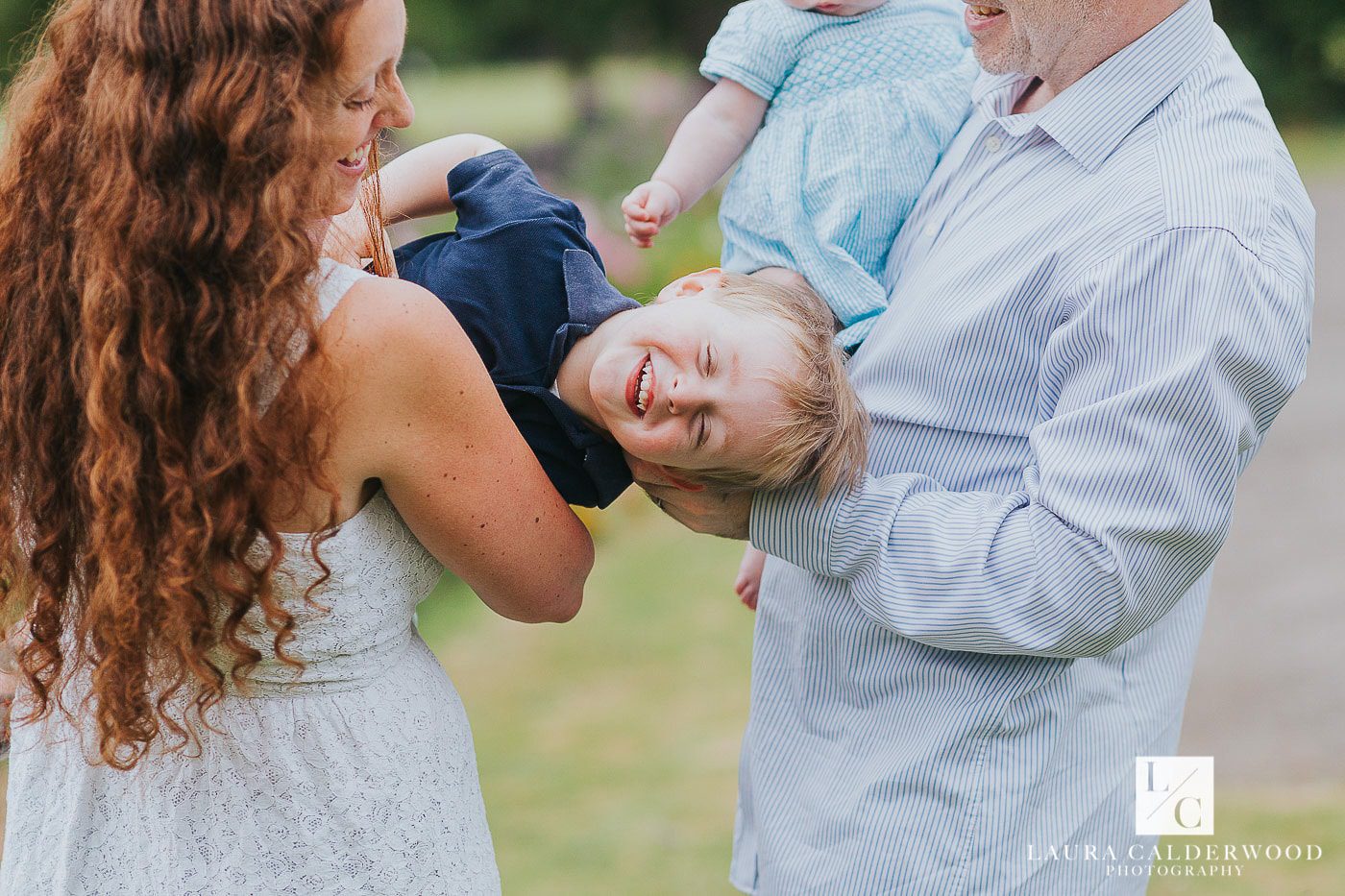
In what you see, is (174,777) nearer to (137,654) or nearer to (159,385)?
(137,654)

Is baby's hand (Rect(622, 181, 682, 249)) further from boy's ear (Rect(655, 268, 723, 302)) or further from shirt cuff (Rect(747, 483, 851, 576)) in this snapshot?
shirt cuff (Rect(747, 483, 851, 576))

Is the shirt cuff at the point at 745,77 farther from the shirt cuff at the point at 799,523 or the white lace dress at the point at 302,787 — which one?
the white lace dress at the point at 302,787

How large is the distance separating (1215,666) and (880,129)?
3.49m

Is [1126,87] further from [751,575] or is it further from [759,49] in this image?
[751,575]

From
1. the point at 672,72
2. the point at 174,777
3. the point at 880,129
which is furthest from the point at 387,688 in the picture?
the point at 672,72

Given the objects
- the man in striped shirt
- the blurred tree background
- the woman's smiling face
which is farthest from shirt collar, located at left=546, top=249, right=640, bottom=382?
the blurred tree background

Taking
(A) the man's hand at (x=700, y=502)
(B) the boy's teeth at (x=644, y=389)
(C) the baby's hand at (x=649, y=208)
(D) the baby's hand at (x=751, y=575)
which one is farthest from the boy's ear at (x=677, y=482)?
(D) the baby's hand at (x=751, y=575)

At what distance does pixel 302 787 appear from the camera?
1.63 m

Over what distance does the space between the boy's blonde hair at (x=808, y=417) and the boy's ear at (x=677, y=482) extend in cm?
2

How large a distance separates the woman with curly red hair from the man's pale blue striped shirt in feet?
1.50

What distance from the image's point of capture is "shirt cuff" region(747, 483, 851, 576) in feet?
5.65

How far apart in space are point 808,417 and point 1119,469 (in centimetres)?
41

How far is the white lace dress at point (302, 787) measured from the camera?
63.6 inches

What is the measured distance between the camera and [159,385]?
1374 mm
